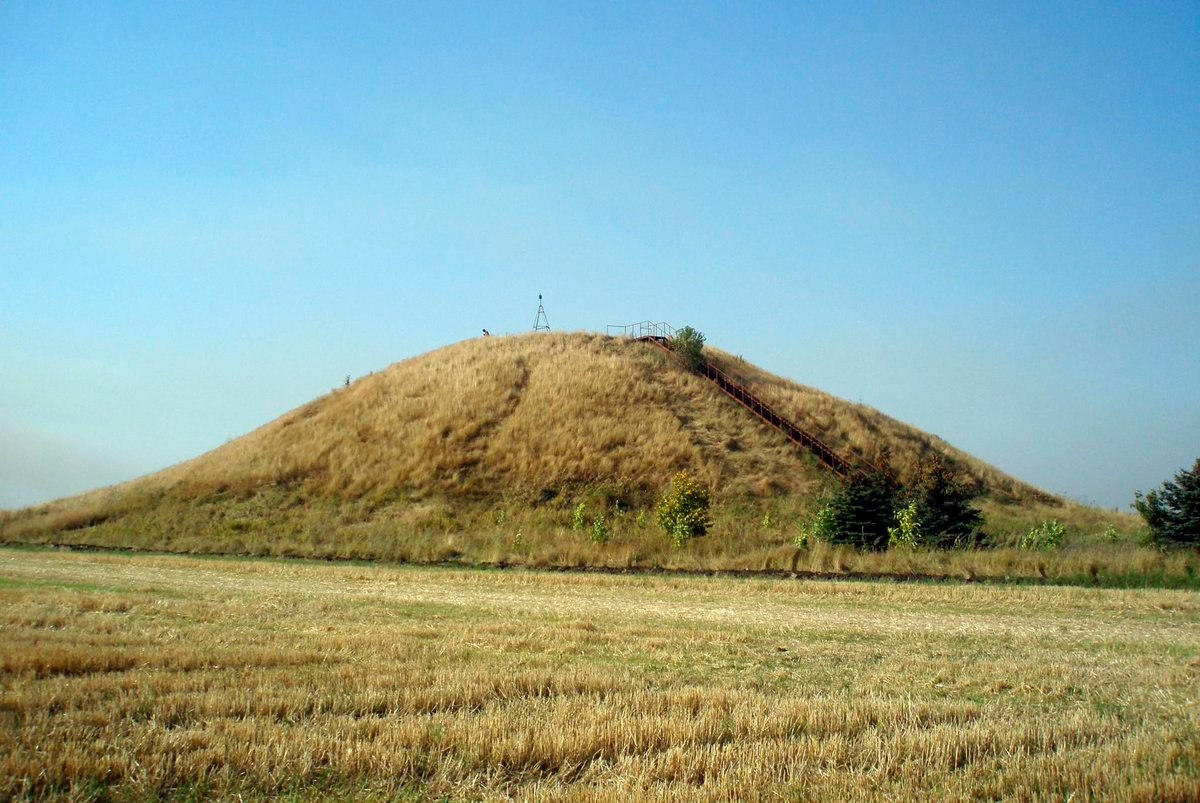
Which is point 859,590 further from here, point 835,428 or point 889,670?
point 835,428

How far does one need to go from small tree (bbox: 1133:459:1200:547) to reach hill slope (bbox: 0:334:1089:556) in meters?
14.6

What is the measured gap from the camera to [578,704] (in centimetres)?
789

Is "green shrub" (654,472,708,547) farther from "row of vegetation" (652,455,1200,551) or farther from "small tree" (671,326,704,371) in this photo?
"small tree" (671,326,704,371)

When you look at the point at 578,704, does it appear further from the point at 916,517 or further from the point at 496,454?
the point at 496,454

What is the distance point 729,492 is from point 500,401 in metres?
17.1

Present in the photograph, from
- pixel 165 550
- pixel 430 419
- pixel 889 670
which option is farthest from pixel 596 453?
pixel 889 670

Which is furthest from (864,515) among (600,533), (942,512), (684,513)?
(600,533)

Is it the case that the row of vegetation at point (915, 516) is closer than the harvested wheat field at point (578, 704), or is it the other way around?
the harvested wheat field at point (578, 704)

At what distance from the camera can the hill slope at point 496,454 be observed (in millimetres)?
42750

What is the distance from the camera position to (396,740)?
649 centimetres

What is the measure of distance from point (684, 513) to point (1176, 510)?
17.0 m

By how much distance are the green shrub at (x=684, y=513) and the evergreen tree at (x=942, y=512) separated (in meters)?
7.96

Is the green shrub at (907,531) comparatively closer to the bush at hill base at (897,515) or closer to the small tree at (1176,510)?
the bush at hill base at (897,515)

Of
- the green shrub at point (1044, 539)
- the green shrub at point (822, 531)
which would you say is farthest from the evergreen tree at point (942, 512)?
the green shrub at point (822, 531)
